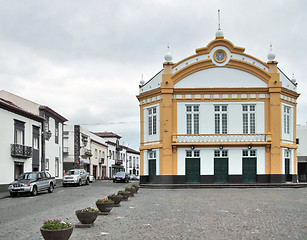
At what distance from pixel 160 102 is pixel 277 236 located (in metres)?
24.8

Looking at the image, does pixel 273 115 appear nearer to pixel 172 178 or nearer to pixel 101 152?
pixel 172 178

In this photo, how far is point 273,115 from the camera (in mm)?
34188

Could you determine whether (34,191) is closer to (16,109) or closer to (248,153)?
(16,109)

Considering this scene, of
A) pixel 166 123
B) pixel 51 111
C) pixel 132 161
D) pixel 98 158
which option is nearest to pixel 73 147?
pixel 98 158

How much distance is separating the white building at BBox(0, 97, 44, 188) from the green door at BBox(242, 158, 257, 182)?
1744 centimetres

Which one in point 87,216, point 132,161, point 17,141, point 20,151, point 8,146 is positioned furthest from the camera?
point 132,161

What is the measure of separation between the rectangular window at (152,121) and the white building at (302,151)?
21.3 meters

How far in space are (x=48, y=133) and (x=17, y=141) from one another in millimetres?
7009

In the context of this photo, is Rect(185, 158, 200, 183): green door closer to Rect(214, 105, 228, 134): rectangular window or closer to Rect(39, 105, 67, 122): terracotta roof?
Rect(214, 105, 228, 134): rectangular window

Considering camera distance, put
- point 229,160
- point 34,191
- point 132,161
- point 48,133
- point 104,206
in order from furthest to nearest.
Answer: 1. point 132,161
2. point 48,133
3. point 229,160
4. point 34,191
5. point 104,206

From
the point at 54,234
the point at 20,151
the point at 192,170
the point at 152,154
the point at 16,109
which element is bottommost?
the point at 192,170

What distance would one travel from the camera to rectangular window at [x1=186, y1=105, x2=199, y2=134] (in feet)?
113

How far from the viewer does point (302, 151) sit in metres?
49.1

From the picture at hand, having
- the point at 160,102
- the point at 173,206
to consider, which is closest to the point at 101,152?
the point at 160,102
